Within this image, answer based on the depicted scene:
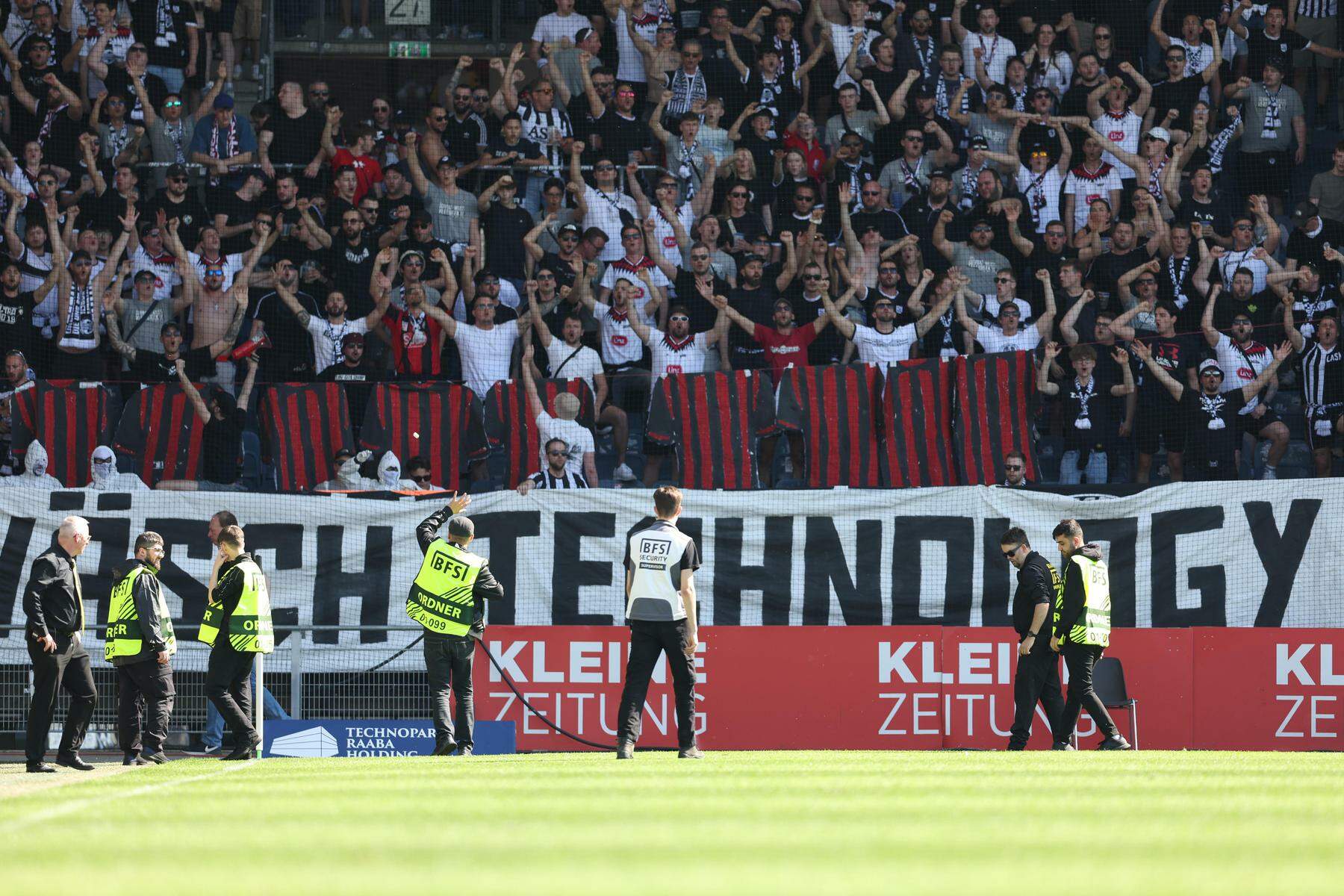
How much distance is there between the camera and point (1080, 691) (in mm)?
13750

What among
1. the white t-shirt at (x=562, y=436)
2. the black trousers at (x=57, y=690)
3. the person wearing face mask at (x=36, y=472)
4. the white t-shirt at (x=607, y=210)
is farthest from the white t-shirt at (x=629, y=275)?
the black trousers at (x=57, y=690)

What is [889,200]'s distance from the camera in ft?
67.0

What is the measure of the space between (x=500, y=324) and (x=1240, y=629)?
8000 mm

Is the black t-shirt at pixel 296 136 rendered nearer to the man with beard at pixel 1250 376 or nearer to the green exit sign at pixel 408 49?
the green exit sign at pixel 408 49

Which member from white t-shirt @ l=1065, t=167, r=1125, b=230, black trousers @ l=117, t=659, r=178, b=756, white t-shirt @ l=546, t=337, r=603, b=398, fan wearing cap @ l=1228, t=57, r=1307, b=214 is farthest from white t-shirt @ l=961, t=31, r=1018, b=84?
black trousers @ l=117, t=659, r=178, b=756

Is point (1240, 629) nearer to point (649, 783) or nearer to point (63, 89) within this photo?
point (649, 783)

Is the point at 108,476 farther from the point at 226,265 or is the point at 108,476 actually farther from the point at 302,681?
the point at 302,681

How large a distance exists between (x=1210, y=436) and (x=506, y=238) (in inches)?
308

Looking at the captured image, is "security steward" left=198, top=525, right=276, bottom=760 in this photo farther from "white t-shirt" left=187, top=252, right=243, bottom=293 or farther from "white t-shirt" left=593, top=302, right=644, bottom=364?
"white t-shirt" left=187, top=252, right=243, bottom=293

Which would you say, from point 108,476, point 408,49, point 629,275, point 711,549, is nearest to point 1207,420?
point 711,549

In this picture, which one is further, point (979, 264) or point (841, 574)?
point (979, 264)

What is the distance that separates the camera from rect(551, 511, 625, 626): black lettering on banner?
1691 cm

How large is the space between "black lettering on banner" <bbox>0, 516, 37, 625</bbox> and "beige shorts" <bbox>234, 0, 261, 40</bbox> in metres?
9.49

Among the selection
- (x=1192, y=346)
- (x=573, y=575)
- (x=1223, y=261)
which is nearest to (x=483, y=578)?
(x=573, y=575)
